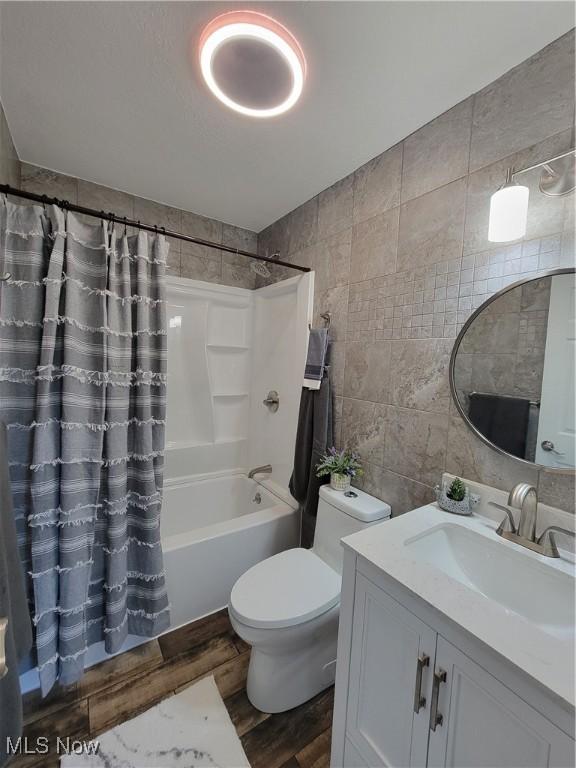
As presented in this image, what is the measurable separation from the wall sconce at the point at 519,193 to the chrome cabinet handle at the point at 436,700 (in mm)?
1290

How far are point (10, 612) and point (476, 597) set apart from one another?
1.35 metres

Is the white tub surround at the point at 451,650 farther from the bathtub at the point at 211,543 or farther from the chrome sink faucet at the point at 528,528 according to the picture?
the bathtub at the point at 211,543

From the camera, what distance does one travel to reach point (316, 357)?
1817 millimetres

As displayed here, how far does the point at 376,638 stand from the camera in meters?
0.89

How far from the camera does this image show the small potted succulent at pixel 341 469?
1588mm

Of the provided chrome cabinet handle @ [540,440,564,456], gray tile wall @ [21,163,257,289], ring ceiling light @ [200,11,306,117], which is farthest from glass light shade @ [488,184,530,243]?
gray tile wall @ [21,163,257,289]

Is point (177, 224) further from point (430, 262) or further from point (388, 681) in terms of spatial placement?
A: point (388, 681)

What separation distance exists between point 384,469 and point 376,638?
0.73 meters

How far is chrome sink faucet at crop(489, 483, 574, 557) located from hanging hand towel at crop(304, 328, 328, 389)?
103 cm

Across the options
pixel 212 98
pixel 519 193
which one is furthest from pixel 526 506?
pixel 212 98

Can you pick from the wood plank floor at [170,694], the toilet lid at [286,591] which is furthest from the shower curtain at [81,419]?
the toilet lid at [286,591]

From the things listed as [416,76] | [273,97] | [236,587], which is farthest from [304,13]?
[236,587]

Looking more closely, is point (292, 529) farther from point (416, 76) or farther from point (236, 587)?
point (416, 76)

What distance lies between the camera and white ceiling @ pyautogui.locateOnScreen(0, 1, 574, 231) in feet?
3.18
